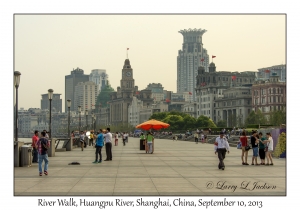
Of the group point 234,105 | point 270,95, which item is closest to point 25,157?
point 270,95

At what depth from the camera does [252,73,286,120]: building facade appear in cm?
15350

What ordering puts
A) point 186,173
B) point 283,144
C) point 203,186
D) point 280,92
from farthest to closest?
point 280,92, point 283,144, point 186,173, point 203,186

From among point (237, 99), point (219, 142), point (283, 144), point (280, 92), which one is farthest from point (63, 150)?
point (237, 99)

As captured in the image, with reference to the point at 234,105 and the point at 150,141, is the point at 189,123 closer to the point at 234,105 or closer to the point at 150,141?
the point at 234,105

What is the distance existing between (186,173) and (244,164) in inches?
242

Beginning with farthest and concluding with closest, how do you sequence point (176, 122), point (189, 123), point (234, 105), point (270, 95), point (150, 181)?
point (234, 105) → point (176, 122) → point (189, 123) → point (270, 95) → point (150, 181)

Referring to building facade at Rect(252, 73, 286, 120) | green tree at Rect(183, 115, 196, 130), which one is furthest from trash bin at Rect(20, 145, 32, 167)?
building facade at Rect(252, 73, 286, 120)

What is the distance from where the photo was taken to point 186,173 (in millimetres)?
23453

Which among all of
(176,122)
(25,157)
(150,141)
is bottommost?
(176,122)

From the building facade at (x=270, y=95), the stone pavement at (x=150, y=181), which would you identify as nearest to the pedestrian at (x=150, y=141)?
the stone pavement at (x=150, y=181)

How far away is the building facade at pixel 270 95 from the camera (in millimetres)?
153500

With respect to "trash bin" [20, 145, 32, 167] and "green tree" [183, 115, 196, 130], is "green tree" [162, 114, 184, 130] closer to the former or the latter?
"green tree" [183, 115, 196, 130]

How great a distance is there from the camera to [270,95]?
15588 cm
